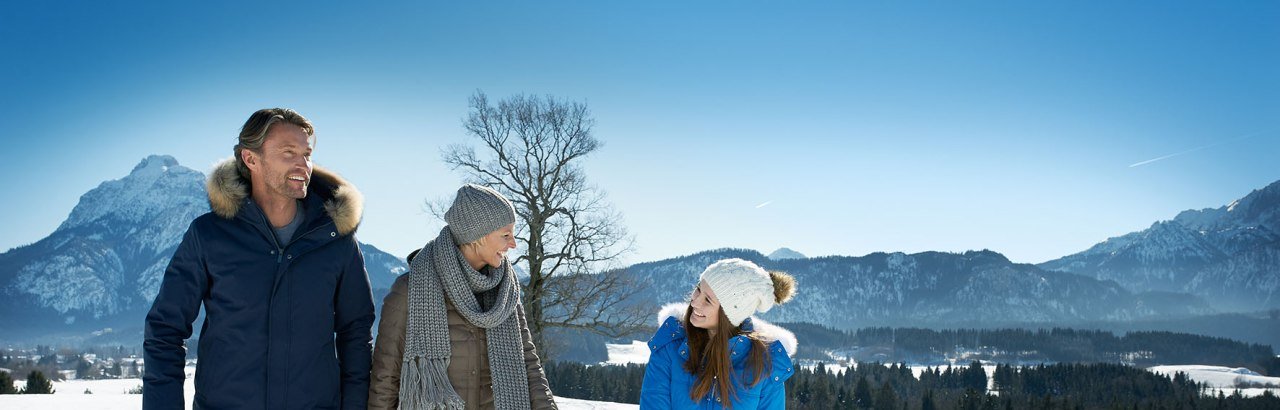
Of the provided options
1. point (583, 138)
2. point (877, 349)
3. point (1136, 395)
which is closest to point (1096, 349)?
point (877, 349)

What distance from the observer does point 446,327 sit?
336 centimetres

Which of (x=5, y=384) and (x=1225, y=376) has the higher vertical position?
(x=5, y=384)

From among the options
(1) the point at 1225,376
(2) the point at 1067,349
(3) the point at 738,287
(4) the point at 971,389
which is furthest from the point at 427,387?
(2) the point at 1067,349

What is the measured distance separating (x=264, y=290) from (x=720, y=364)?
192 cm

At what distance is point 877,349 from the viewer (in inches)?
7544

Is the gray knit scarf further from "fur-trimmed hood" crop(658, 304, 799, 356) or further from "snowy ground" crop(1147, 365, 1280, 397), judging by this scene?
"snowy ground" crop(1147, 365, 1280, 397)

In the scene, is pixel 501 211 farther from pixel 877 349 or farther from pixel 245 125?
pixel 877 349

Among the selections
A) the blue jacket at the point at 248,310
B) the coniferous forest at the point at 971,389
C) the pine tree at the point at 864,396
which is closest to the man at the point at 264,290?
the blue jacket at the point at 248,310

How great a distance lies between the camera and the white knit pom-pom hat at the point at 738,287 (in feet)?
11.9

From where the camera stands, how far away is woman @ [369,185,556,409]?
331 centimetres

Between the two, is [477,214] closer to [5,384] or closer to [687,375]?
[687,375]

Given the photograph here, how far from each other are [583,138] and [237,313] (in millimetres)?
15463

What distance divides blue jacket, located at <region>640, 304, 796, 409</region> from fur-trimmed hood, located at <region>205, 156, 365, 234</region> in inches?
56.8

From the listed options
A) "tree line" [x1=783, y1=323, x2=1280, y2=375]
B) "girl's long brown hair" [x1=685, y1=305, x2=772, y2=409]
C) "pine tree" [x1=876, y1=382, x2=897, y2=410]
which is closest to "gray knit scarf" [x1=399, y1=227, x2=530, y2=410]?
"girl's long brown hair" [x1=685, y1=305, x2=772, y2=409]
